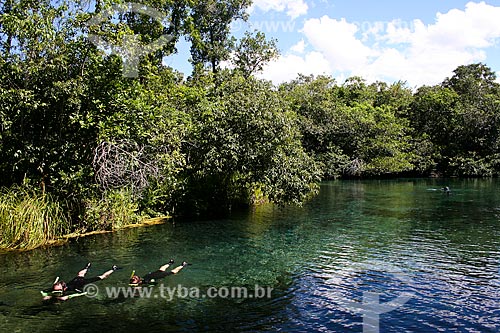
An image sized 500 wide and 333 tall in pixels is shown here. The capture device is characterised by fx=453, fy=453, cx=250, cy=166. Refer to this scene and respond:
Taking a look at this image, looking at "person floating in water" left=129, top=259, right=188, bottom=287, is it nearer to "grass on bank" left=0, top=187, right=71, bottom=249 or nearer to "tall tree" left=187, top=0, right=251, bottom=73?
"grass on bank" left=0, top=187, right=71, bottom=249

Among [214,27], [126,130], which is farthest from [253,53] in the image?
[126,130]

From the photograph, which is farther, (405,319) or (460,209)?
(460,209)

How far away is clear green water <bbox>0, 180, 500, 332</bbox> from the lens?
32.4 feet

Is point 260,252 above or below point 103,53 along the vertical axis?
below

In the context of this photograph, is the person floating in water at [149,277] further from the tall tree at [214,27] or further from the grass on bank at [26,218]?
the tall tree at [214,27]

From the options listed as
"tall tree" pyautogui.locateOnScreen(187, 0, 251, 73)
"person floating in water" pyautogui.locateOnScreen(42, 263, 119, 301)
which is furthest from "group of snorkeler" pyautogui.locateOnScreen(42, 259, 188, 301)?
"tall tree" pyautogui.locateOnScreen(187, 0, 251, 73)

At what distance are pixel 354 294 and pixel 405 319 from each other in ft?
5.88

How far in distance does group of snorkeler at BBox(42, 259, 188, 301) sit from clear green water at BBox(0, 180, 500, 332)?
0.22 m

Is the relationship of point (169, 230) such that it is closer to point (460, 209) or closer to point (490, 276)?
point (490, 276)

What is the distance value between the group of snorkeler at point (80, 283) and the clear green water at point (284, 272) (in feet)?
0.73

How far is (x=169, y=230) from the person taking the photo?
2052cm

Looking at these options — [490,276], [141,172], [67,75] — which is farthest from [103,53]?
[490,276]

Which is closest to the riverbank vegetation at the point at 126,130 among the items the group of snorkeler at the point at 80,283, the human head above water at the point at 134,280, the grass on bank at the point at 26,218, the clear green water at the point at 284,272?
the grass on bank at the point at 26,218

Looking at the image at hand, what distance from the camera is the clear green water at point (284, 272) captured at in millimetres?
9867
